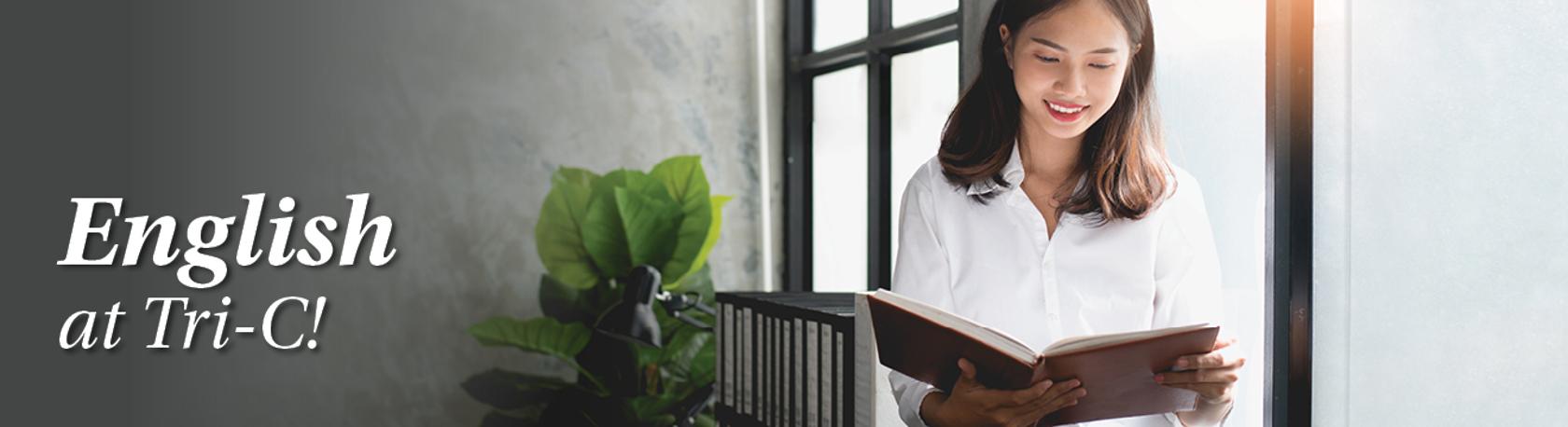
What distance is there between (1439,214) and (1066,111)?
0.50 m

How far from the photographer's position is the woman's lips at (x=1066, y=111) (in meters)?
1.56

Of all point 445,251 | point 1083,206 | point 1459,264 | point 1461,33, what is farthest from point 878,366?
point 445,251

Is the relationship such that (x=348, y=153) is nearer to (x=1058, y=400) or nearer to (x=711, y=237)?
(x=711, y=237)

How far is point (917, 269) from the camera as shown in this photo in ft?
5.57

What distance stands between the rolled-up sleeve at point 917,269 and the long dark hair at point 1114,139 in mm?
89

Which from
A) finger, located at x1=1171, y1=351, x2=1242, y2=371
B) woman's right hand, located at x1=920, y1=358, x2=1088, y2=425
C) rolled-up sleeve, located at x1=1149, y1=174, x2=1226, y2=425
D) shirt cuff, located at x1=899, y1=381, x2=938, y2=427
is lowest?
shirt cuff, located at x1=899, y1=381, x2=938, y2=427

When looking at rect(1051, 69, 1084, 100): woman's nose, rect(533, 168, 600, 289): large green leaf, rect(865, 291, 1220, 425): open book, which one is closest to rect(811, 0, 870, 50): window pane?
rect(533, 168, 600, 289): large green leaf

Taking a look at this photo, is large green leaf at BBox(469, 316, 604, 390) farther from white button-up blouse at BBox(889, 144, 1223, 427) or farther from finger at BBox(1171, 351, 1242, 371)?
finger at BBox(1171, 351, 1242, 371)

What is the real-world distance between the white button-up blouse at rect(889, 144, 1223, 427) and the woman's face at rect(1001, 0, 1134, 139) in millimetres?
101

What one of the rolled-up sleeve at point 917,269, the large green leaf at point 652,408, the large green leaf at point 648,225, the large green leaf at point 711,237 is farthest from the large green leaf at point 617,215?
the rolled-up sleeve at point 917,269

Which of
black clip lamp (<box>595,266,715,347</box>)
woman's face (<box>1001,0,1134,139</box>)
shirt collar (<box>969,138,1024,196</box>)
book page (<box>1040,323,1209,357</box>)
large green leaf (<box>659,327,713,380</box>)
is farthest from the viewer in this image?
large green leaf (<box>659,327,713,380</box>)

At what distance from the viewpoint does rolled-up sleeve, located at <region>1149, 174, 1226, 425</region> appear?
5.17 feet

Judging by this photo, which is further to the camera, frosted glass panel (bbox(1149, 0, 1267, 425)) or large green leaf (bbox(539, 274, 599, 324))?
large green leaf (bbox(539, 274, 599, 324))

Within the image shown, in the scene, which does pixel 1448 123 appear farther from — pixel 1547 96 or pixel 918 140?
pixel 918 140
